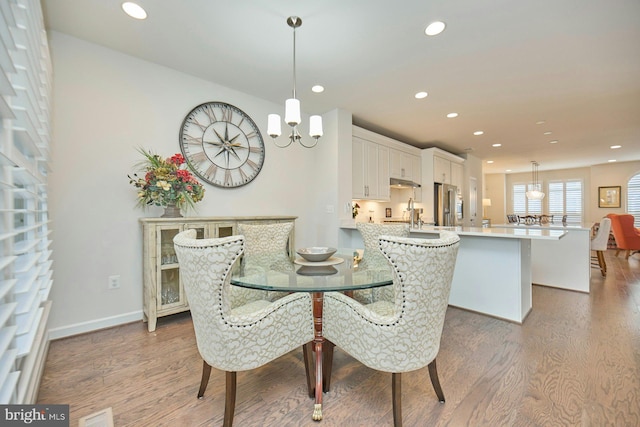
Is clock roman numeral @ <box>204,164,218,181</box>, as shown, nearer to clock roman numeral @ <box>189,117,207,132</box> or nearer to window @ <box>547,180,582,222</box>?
clock roman numeral @ <box>189,117,207,132</box>

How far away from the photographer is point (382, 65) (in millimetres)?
2770

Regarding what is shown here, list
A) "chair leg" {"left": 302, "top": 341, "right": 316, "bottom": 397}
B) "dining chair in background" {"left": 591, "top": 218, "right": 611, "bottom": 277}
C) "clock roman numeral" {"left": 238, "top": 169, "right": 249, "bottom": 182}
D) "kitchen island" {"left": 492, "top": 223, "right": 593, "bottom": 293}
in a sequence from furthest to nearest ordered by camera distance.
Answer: "dining chair in background" {"left": 591, "top": 218, "right": 611, "bottom": 277}
"kitchen island" {"left": 492, "top": 223, "right": 593, "bottom": 293}
"clock roman numeral" {"left": 238, "top": 169, "right": 249, "bottom": 182}
"chair leg" {"left": 302, "top": 341, "right": 316, "bottom": 397}

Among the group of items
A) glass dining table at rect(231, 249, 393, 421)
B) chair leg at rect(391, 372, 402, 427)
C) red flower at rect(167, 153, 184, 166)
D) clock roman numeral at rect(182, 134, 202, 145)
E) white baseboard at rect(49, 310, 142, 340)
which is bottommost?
white baseboard at rect(49, 310, 142, 340)

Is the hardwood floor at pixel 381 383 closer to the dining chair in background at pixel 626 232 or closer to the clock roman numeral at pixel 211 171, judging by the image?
the clock roman numeral at pixel 211 171

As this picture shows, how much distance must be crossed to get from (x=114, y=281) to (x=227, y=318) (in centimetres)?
198

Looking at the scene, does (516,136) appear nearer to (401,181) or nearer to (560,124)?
(560,124)

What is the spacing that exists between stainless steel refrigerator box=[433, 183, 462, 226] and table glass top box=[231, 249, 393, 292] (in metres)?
4.04

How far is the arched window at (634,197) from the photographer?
312 inches

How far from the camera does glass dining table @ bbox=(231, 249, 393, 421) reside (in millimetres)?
1412

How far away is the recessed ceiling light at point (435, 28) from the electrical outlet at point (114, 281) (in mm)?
3450

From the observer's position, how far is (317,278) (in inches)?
61.4

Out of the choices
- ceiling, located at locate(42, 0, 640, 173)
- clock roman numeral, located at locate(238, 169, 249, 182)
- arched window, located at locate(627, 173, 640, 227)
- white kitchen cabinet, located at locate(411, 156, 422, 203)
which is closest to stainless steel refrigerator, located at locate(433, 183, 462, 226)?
white kitchen cabinet, located at locate(411, 156, 422, 203)

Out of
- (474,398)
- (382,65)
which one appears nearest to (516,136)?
(382,65)

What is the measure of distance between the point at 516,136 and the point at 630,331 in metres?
3.93
